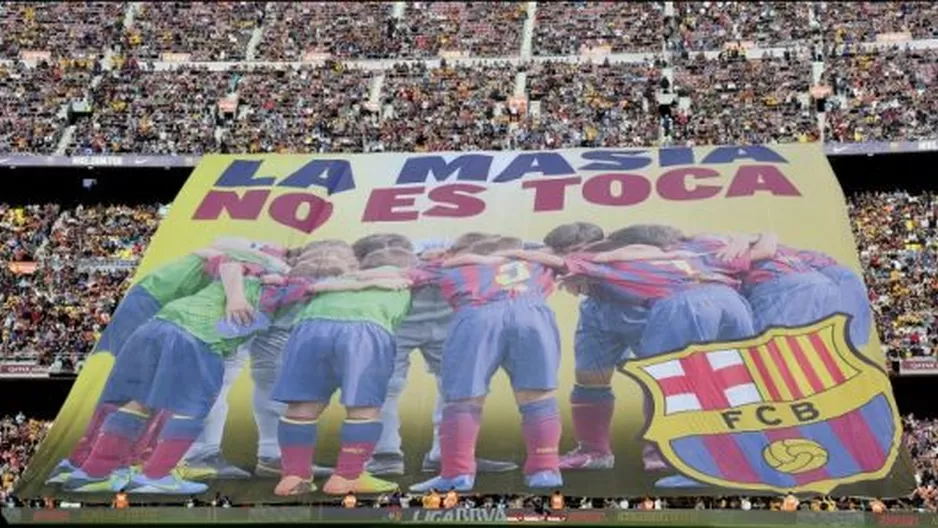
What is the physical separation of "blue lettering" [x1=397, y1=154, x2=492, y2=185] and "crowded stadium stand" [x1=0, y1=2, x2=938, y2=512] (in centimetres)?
408

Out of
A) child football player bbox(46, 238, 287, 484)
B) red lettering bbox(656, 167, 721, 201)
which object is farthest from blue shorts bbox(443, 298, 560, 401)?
red lettering bbox(656, 167, 721, 201)

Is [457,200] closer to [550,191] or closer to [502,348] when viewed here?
[550,191]

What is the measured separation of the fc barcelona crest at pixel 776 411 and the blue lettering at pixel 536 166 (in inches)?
368

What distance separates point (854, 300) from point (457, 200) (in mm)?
12210

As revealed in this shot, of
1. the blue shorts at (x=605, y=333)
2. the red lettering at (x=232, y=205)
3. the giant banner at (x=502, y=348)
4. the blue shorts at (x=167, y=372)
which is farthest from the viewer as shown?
the red lettering at (x=232, y=205)

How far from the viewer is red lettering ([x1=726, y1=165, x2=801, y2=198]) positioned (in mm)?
41656

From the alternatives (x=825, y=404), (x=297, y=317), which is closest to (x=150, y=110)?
(x=297, y=317)

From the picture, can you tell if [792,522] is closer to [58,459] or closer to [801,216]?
[801,216]

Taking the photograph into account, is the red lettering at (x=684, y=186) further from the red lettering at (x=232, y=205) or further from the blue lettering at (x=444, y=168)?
the red lettering at (x=232, y=205)

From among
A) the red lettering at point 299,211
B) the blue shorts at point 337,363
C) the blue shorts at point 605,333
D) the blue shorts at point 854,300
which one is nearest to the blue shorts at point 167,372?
the blue shorts at point 337,363

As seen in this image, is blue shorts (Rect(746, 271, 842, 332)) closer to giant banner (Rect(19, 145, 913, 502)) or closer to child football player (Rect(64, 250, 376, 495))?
giant banner (Rect(19, 145, 913, 502))

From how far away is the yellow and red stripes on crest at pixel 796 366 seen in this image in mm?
35469

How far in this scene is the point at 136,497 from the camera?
34719 mm

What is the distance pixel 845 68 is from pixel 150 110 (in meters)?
25.2
